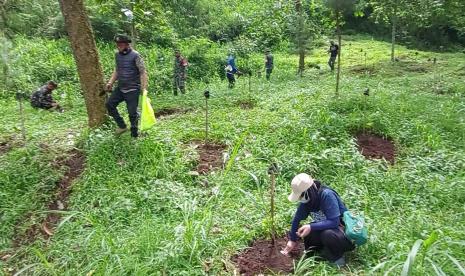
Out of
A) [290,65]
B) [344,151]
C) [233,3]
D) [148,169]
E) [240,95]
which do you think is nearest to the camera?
[148,169]

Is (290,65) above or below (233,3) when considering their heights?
below

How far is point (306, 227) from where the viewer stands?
361 cm

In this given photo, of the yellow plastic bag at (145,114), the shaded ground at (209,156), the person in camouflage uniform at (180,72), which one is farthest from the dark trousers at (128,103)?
the person in camouflage uniform at (180,72)

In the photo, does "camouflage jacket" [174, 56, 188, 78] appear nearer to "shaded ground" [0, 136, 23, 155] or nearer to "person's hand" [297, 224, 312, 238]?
"shaded ground" [0, 136, 23, 155]

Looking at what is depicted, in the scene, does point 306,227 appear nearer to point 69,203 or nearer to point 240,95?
point 69,203

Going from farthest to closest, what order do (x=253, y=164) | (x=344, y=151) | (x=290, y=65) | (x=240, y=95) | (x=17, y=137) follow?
1. (x=290, y=65)
2. (x=240, y=95)
3. (x=17, y=137)
4. (x=344, y=151)
5. (x=253, y=164)

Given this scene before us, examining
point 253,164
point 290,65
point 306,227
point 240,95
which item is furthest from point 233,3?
point 306,227

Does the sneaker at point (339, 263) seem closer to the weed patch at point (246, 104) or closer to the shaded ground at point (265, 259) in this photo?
the shaded ground at point (265, 259)

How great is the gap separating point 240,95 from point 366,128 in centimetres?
370

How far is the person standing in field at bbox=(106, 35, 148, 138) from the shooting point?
5547 millimetres

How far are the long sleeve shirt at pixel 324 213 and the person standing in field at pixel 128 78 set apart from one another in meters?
2.81

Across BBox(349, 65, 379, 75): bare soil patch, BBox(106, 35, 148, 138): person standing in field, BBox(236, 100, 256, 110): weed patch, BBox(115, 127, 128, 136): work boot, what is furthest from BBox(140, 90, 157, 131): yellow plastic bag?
BBox(349, 65, 379, 75): bare soil patch

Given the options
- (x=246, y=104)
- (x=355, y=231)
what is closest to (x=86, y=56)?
(x=246, y=104)

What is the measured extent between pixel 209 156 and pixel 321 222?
2.71 m
